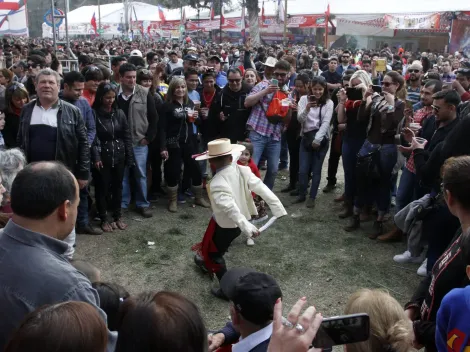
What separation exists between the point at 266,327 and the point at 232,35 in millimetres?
42856

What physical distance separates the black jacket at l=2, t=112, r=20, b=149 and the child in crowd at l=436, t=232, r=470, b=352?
205 inches

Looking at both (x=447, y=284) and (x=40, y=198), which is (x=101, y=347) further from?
(x=447, y=284)

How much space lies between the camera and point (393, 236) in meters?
5.16

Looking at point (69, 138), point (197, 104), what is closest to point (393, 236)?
point (197, 104)

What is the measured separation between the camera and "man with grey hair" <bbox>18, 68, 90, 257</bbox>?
4.33 m

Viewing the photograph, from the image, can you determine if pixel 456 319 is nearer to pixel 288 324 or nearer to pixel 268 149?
pixel 288 324

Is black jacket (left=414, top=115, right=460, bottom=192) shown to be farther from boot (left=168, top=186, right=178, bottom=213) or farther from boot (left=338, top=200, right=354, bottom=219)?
boot (left=168, top=186, right=178, bottom=213)

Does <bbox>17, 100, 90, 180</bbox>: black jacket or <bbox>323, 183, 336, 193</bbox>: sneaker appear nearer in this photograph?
<bbox>17, 100, 90, 180</bbox>: black jacket

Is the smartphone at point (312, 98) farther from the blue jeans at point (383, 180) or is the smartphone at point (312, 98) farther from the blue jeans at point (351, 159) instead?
the blue jeans at point (383, 180)

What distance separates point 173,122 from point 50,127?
70.8 inches

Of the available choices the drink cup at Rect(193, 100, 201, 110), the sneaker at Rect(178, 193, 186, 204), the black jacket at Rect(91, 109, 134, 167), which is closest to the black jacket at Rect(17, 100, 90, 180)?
the black jacket at Rect(91, 109, 134, 167)

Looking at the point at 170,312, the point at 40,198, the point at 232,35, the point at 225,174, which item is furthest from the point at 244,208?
the point at 232,35

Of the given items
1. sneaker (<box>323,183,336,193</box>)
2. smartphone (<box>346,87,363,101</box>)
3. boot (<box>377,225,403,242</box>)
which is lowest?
boot (<box>377,225,403,242</box>)

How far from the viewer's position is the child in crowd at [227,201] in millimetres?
3639
